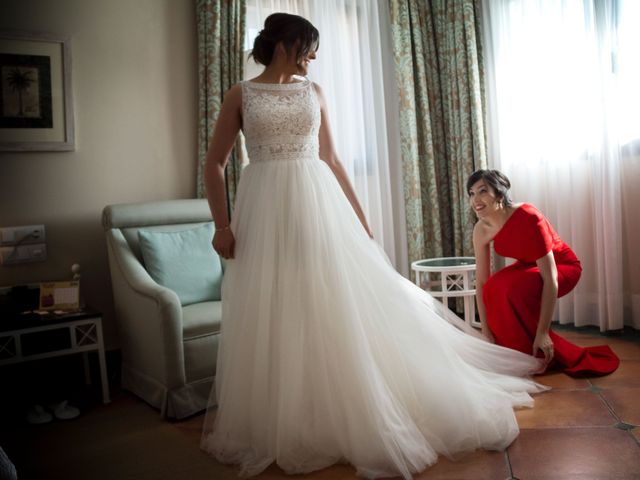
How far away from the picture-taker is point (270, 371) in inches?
75.0

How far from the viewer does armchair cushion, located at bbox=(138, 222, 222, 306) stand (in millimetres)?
2836

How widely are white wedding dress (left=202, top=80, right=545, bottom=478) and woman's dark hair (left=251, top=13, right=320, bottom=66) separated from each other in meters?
0.14

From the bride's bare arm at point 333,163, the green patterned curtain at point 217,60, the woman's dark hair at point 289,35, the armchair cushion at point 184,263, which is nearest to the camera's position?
the woman's dark hair at point 289,35

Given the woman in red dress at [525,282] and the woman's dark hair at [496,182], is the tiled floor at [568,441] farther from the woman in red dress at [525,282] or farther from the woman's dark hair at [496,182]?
the woman's dark hair at [496,182]

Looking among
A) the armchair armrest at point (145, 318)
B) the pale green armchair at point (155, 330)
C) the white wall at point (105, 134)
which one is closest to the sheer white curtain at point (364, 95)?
the white wall at point (105, 134)

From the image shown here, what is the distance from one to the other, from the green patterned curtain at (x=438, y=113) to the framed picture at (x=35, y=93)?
6.84 ft

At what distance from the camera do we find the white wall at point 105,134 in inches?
117

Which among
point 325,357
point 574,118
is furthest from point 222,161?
point 574,118

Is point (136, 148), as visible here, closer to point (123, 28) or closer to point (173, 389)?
point (123, 28)

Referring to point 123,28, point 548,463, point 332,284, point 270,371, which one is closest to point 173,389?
point 270,371

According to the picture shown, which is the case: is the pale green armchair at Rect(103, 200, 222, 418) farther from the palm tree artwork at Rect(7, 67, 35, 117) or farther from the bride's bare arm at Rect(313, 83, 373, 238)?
the bride's bare arm at Rect(313, 83, 373, 238)

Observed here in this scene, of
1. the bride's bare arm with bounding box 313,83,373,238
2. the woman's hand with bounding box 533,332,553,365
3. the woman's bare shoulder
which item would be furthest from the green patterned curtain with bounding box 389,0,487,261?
the bride's bare arm with bounding box 313,83,373,238

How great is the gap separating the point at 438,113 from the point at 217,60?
62.0 inches

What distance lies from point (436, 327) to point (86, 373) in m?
1.97
